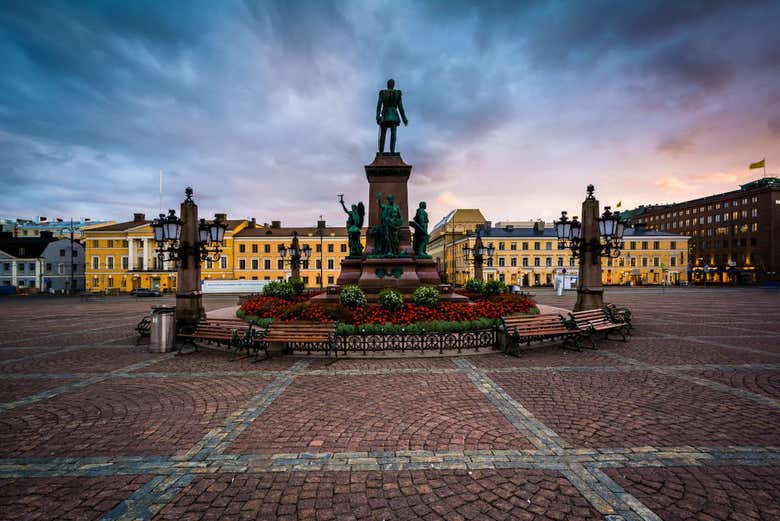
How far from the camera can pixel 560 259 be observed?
6322cm

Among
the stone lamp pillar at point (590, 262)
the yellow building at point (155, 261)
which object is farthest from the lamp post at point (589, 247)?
the yellow building at point (155, 261)

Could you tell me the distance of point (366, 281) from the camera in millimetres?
13961

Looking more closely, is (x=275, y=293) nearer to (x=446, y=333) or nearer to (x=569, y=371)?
(x=446, y=333)

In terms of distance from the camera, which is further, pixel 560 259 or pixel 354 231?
pixel 560 259

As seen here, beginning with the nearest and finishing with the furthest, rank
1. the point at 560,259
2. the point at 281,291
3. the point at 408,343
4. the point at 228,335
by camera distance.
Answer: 1. the point at 228,335
2. the point at 408,343
3. the point at 281,291
4. the point at 560,259

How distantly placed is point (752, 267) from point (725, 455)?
99.1m

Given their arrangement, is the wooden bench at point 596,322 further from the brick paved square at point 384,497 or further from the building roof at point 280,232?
the building roof at point 280,232

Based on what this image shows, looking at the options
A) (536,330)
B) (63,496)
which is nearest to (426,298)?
(536,330)

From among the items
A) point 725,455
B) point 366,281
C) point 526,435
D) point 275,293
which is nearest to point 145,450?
point 526,435

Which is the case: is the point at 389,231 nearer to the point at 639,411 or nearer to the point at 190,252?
the point at 190,252

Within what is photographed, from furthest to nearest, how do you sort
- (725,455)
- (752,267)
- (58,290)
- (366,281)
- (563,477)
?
(752,267)
(58,290)
(366,281)
(725,455)
(563,477)

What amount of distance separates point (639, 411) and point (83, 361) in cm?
1131

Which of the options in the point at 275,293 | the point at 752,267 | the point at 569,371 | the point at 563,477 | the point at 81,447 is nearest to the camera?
the point at 563,477

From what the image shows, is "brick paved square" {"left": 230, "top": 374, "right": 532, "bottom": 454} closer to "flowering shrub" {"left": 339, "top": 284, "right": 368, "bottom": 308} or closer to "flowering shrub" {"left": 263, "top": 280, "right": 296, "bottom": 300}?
"flowering shrub" {"left": 339, "top": 284, "right": 368, "bottom": 308}
